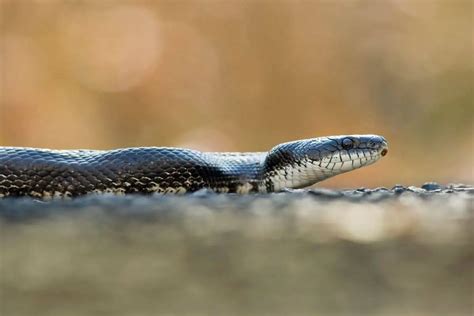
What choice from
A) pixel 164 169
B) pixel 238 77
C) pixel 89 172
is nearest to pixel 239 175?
pixel 164 169

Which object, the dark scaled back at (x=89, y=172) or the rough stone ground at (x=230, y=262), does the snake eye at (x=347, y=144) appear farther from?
the rough stone ground at (x=230, y=262)

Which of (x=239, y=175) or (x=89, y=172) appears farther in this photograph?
(x=239, y=175)

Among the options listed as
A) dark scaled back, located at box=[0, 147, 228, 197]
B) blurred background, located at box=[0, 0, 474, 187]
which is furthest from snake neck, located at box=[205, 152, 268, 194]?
blurred background, located at box=[0, 0, 474, 187]

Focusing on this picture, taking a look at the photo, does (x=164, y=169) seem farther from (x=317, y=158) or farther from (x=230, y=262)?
(x=230, y=262)

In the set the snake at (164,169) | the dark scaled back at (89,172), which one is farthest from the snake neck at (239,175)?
the dark scaled back at (89,172)

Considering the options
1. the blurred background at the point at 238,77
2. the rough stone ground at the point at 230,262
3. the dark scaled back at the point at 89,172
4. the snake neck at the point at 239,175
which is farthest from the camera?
the blurred background at the point at 238,77
